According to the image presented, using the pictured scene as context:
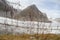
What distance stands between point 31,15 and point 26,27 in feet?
0.55

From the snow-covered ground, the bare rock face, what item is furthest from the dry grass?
the bare rock face

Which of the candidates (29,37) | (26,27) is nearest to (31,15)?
(26,27)

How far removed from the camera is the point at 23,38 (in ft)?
6.10

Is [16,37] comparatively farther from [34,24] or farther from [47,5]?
[47,5]

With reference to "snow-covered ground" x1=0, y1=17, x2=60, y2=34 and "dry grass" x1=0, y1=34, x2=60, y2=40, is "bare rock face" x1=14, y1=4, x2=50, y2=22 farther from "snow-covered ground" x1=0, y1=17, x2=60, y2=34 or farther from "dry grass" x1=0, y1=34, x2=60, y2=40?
"dry grass" x1=0, y1=34, x2=60, y2=40

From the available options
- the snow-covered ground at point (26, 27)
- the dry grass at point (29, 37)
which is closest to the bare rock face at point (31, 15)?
the snow-covered ground at point (26, 27)

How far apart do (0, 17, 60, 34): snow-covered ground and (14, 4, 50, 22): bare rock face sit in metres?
0.05

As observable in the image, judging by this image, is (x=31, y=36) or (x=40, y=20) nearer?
(x=31, y=36)

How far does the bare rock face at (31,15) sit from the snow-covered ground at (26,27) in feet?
0.16

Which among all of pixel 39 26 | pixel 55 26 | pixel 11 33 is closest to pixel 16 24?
pixel 11 33

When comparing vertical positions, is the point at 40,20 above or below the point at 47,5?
below

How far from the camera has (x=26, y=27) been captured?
2.04 meters

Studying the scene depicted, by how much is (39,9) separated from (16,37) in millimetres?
507

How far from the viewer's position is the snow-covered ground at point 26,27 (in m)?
1.98
